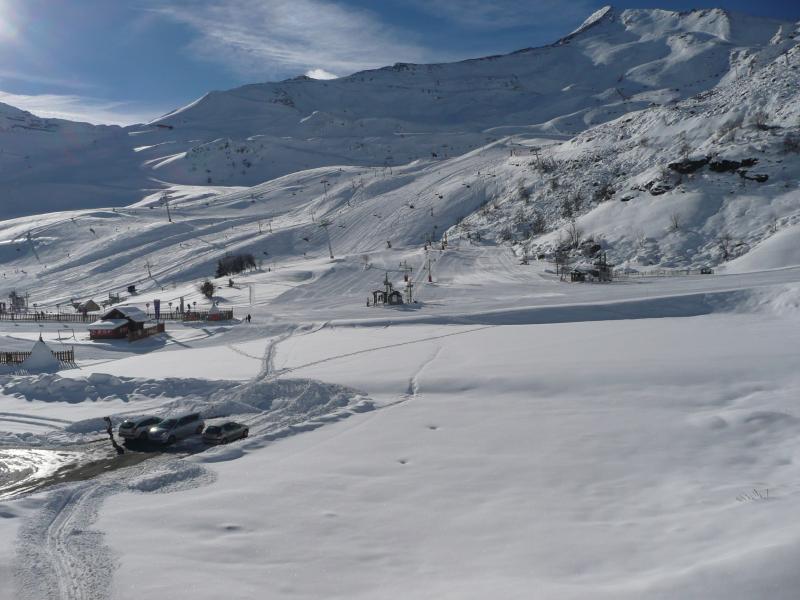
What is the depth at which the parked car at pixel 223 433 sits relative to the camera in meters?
17.3

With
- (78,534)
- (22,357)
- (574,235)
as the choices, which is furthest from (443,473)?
(574,235)

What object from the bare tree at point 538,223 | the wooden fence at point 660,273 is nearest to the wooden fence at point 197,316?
the wooden fence at point 660,273

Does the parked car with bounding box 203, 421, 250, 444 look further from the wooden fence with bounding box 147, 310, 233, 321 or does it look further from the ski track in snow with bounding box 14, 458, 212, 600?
the wooden fence with bounding box 147, 310, 233, 321

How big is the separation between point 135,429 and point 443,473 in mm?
9722

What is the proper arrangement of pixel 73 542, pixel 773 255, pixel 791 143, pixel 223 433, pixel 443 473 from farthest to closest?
pixel 791 143
pixel 773 255
pixel 223 433
pixel 443 473
pixel 73 542

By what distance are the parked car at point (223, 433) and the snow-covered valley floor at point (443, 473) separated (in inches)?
28.7

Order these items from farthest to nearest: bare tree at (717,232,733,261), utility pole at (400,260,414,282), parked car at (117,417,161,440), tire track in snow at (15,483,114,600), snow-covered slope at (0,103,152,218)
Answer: snow-covered slope at (0,103,152,218) < utility pole at (400,260,414,282) < bare tree at (717,232,733,261) < parked car at (117,417,161,440) < tire track in snow at (15,483,114,600)

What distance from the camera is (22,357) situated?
2931cm

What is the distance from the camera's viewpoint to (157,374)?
24062 mm

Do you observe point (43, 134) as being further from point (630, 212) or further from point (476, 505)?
point (476, 505)

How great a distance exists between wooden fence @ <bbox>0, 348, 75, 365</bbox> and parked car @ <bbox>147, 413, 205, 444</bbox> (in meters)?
14.3

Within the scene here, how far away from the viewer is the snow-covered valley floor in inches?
316

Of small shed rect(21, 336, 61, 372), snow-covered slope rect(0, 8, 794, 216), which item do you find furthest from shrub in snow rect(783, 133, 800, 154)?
snow-covered slope rect(0, 8, 794, 216)

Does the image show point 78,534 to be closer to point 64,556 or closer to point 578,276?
point 64,556
